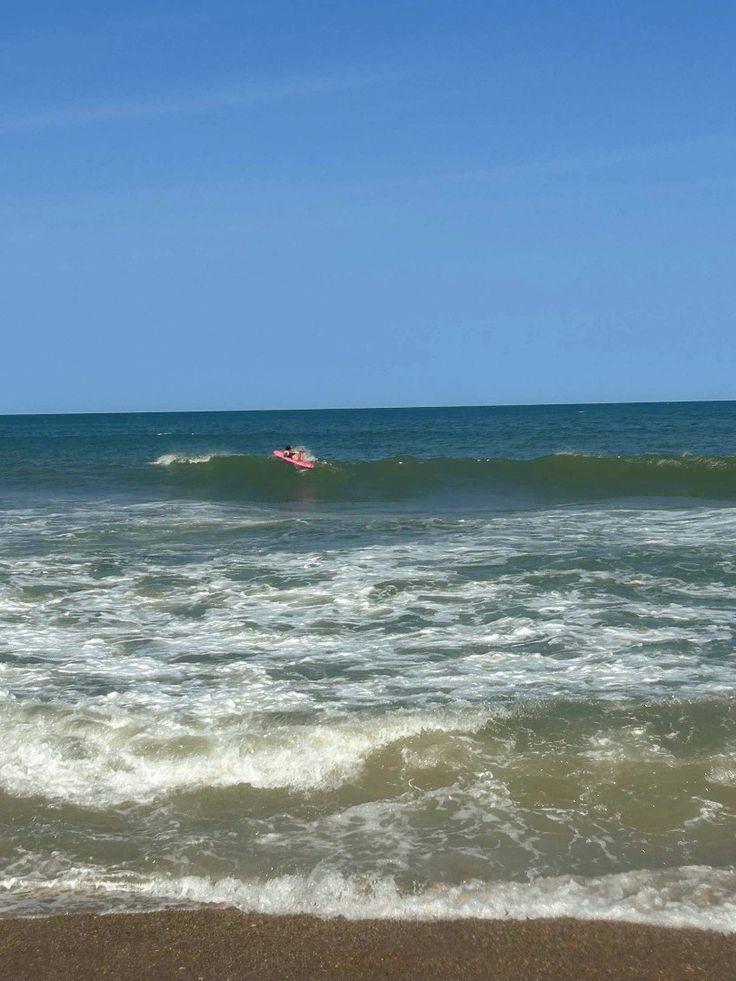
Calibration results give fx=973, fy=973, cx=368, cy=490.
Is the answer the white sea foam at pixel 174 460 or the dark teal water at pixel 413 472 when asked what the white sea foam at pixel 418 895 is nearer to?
the dark teal water at pixel 413 472

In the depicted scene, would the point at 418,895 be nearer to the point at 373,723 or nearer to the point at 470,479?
the point at 373,723

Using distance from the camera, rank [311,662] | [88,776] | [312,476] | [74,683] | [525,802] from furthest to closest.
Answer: [312,476] → [311,662] → [74,683] → [88,776] → [525,802]

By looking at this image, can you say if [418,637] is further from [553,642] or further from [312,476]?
[312,476]

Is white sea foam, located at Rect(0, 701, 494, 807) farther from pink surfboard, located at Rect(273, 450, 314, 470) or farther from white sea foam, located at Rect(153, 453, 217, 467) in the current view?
white sea foam, located at Rect(153, 453, 217, 467)

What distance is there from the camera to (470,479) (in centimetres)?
2986

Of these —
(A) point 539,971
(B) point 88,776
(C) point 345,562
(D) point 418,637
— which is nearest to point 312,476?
(C) point 345,562

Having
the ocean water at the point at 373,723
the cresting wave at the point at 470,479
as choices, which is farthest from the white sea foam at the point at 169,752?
the cresting wave at the point at 470,479

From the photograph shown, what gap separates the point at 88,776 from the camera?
620 cm

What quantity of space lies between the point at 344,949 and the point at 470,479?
2575 cm

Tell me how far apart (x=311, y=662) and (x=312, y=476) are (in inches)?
896

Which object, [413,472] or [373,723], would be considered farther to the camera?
[413,472]

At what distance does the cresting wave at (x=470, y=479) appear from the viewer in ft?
84.2

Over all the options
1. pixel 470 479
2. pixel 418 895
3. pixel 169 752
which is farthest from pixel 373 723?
pixel 470 479

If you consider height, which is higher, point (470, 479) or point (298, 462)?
Result: point (298, 462)
